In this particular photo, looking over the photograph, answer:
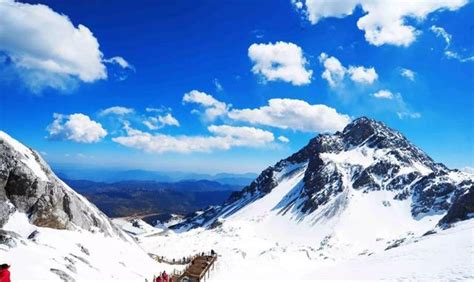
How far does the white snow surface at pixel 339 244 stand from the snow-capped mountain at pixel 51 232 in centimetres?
1170

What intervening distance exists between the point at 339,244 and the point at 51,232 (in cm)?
12011

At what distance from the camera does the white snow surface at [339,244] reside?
3556cm

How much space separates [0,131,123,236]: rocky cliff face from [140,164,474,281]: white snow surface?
56.8 ft

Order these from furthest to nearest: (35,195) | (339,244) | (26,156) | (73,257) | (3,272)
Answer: (339,244), (26,156), (35,195), (73,257), (3,272)

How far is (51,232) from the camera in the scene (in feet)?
136

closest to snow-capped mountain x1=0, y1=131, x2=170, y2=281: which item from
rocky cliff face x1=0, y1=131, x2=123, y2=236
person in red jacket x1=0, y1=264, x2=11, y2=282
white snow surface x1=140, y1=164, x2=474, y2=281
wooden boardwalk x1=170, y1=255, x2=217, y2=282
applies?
rocky cliff face x1=0, y1=131, x2=123, y2=236

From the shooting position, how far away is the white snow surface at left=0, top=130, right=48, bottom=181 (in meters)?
49.8

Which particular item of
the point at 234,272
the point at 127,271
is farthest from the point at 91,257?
the point at 234,272

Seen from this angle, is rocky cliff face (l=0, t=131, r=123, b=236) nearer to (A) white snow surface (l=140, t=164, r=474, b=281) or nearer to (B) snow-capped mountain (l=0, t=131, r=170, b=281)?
(B) snow-capped mountain (l=0, t=131, r=170, b=281)

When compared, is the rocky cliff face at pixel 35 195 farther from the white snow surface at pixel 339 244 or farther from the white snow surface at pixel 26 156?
the white snow surface at pixel 339 244

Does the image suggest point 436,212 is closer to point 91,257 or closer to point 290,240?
point 290,240

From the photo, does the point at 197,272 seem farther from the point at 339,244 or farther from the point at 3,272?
the point at 339,244

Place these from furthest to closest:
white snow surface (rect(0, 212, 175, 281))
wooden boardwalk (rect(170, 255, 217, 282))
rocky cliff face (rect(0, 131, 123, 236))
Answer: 1. rocky cliff face (rect(0, 131, 123, 236))
2. wooden boardwalk (rect(170, 255, 217, 282))
3. white snow surface (rect(0, 212, 175, 281))

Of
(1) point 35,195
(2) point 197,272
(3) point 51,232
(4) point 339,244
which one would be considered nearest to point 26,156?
(1) point 35,195
